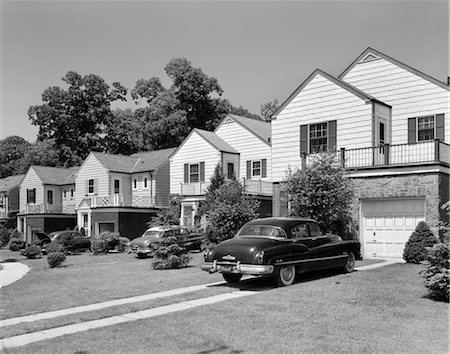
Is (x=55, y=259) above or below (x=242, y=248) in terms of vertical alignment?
below

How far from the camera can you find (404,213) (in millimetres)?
20875

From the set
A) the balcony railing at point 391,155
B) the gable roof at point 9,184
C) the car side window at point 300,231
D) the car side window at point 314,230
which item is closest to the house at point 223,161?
the balcony railing at point 391,155

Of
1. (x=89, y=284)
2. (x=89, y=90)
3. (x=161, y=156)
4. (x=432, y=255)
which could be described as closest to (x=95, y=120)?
(x=89, y=90)

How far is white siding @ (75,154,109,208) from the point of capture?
42125 millimetres

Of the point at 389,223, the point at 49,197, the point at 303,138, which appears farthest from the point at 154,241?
the point at 49,197

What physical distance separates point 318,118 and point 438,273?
14.8m

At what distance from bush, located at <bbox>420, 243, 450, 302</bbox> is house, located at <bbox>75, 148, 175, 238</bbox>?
2910 cm

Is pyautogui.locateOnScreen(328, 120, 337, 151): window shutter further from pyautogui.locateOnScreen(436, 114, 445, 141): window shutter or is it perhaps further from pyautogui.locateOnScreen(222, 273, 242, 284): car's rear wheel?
pyautogui.locateOnScreen(222, 273, 242, 284): car's rear wheel

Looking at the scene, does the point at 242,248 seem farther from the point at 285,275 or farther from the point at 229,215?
the point at 229,215

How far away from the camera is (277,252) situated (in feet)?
43.8

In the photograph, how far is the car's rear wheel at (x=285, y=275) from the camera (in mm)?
13438

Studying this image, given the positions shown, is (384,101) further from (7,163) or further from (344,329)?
(7,163)

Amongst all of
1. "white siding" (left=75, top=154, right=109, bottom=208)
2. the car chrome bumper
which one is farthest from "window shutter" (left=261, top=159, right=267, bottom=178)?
the car chrome bumper

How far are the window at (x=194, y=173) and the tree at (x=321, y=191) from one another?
53.2 feet
